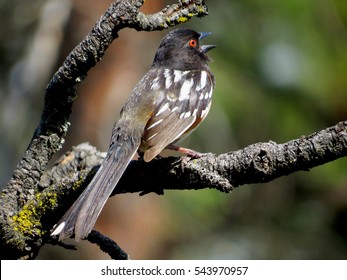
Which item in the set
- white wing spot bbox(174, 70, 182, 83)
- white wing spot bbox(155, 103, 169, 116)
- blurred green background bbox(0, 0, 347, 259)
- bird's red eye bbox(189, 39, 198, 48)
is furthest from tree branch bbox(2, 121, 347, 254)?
blurred green background bbox(0, 0, 347, 259)

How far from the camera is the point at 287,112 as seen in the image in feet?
35.1

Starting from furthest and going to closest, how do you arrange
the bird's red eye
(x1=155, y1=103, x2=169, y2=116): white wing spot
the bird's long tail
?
the bird's red eye
(x1=155, y1=103, x2=169, y2=116): white wing spot
the bird's long tail

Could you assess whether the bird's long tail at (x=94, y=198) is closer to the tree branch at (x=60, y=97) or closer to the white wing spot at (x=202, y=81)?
the tree branch at (x=60, y=97)

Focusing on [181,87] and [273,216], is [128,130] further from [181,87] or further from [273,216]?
[273,216]

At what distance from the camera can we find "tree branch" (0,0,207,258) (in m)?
4.08

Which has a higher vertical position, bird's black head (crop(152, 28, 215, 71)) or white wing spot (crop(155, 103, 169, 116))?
bird's black head (crop(152, 28, 215, 71))

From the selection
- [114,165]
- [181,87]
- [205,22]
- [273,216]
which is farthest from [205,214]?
[114,165]

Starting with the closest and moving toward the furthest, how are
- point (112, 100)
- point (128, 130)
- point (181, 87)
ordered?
point (128, 130)
point (181, 87)
point (112, 100)

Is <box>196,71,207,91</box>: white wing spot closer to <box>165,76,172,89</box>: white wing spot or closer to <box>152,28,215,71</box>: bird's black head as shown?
<box>152,28,215,71</box>: bird's black head

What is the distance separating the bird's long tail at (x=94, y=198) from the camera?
13.2ft

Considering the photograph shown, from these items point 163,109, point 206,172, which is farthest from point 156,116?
point 206,172

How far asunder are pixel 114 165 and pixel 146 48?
5340 mm

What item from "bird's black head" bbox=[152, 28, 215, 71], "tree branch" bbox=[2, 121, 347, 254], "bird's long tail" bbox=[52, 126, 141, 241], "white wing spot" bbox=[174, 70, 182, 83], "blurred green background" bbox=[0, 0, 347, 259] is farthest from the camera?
"blurred green background" bbox=[0, 0, 347, 259]

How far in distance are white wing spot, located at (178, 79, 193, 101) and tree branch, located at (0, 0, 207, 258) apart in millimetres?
1346
